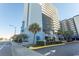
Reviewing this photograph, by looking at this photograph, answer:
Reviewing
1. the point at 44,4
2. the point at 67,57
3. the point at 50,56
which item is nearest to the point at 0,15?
the point at 44,4

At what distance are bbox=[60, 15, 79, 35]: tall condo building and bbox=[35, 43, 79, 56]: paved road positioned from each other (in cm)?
27

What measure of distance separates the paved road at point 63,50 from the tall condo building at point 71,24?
0.27 m

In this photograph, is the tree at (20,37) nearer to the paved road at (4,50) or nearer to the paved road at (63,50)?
the paved road at (4,50)

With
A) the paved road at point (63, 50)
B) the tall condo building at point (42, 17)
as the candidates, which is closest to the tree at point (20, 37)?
the tall condo building at point (42, 17)

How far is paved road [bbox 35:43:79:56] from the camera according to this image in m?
3.38

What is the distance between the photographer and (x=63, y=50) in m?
3.55

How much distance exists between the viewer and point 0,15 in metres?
3.47

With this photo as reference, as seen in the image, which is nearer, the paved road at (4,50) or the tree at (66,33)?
the paved road at (4,50)

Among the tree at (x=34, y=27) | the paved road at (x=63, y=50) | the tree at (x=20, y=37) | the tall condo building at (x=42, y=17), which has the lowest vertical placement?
the paved road at (x=63, y=50)

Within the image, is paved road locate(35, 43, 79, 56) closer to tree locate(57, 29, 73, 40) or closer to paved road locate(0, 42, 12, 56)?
tree locate(57, 29, 73, 40)

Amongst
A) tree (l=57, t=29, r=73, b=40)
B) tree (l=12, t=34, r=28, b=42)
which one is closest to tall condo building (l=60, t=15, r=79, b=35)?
tree (l=57, t=29, r=73, b=40)

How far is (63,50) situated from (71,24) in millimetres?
520

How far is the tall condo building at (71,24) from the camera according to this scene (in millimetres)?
3570

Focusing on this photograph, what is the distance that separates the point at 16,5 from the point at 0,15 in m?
0.35
